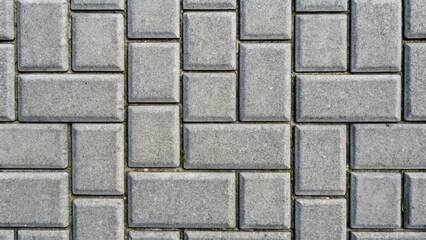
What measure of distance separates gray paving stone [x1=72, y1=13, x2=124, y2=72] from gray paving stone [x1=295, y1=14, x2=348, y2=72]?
0.51 m

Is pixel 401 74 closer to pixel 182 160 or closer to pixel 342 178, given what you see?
pixel 342 178

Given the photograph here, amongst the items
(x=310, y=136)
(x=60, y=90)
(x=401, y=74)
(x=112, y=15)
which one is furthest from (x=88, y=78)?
(x=401, y=74)

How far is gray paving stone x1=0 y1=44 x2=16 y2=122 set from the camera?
4.06 feet

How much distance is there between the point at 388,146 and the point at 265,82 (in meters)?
0.39

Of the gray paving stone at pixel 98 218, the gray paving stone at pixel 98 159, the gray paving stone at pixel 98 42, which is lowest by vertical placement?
the gray paving stone at pixel 98 218

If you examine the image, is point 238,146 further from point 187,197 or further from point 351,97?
point 351,97

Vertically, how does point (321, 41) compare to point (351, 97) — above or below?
above

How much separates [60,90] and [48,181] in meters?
0.26

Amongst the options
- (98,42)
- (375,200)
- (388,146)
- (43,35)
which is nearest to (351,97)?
(388,146)

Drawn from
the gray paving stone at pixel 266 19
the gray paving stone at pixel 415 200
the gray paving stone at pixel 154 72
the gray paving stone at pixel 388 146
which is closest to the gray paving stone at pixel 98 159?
the gray paving stone at pixel 154 72

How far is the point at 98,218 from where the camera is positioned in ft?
4.06

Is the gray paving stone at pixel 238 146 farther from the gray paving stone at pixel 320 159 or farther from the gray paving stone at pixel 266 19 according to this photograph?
the gray paving stone at pixel 266 19

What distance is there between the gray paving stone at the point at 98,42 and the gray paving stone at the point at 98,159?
0.17 m

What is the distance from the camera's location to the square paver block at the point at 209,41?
1.22 meters
